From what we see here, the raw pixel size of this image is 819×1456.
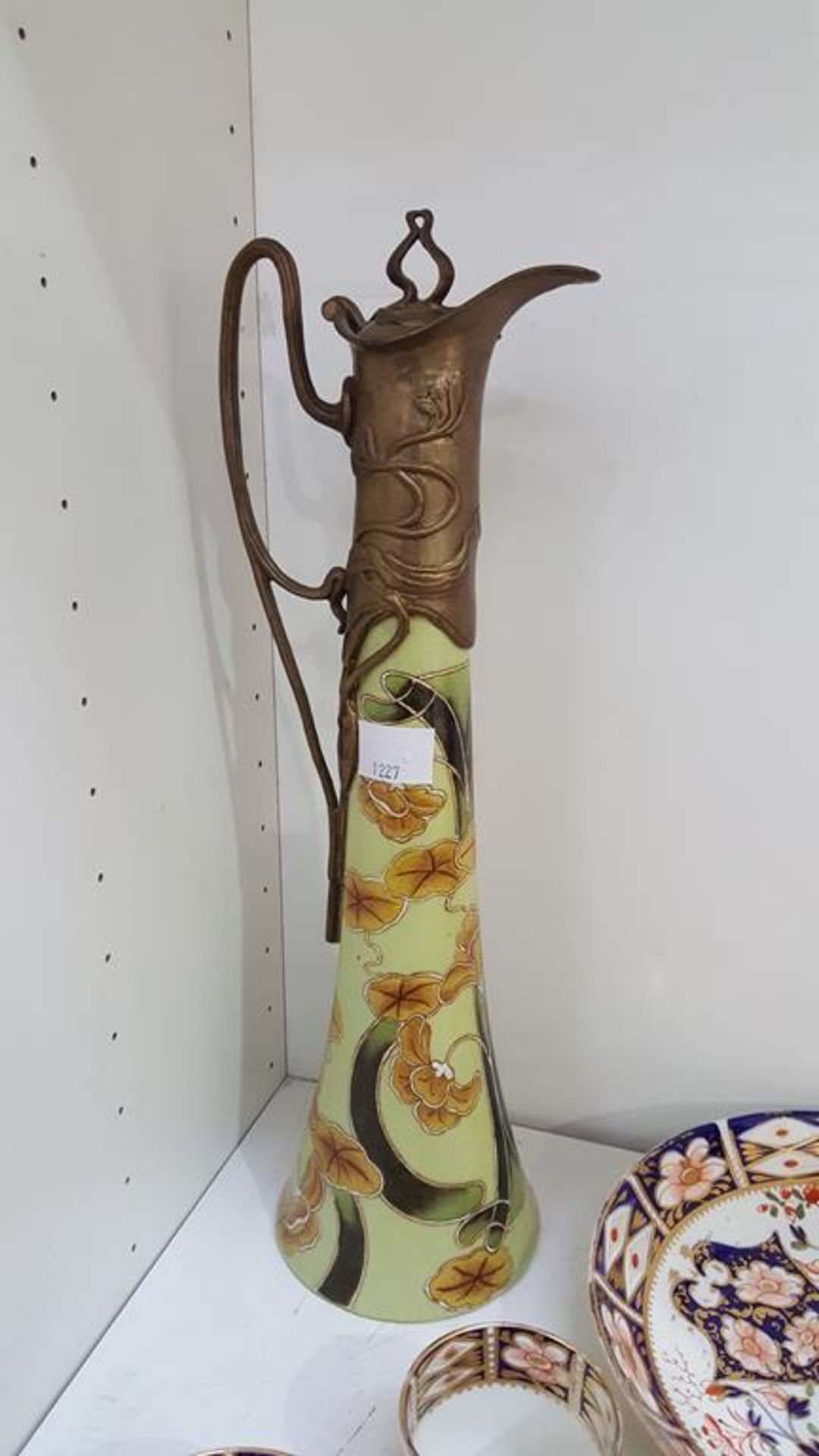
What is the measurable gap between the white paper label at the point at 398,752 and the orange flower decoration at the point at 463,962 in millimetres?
79

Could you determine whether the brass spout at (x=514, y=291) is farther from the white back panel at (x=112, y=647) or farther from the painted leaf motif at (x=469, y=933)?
the painted leaf motif at (x=469, y=933)

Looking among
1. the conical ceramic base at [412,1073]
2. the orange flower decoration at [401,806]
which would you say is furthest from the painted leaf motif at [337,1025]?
the orange flower decoration at [401,806]

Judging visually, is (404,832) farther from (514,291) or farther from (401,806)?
(514,291)

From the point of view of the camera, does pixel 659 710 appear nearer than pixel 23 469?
No

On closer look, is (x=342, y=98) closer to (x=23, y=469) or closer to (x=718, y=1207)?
(x=23, y=469)

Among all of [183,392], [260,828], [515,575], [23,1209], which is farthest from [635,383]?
[23,1209]

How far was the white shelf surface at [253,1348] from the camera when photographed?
1.80ft

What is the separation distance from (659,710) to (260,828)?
0.25 meters

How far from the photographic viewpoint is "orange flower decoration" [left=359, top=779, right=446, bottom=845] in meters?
0.56

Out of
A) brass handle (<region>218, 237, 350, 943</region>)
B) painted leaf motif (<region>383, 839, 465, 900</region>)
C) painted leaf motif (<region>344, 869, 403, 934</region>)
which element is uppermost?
brass handle (<region>218, 237, 350, 943</region>)

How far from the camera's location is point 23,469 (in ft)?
1.57

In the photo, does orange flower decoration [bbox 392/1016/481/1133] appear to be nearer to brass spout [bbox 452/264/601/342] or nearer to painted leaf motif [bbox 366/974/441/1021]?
painted leaf motif [bbox 366/974/441/1021]

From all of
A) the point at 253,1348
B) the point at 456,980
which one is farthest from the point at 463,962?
the point at 253,1348

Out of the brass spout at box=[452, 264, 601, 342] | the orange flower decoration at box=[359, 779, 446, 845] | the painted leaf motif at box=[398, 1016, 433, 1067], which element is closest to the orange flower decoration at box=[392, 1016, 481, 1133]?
the painted leaf motif at box=[398, 1016, 433, 1067]
